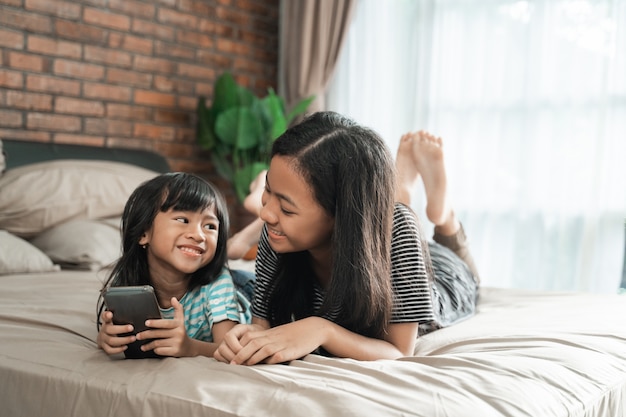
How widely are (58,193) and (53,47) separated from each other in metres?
0.90

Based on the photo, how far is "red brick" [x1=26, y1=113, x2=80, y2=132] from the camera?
10.8ft

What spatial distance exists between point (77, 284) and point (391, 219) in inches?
44.5

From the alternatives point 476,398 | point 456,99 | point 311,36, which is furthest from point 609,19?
point 476,398

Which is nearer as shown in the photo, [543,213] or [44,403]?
[44,403]

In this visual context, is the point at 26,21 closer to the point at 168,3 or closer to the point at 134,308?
the point at 168,3

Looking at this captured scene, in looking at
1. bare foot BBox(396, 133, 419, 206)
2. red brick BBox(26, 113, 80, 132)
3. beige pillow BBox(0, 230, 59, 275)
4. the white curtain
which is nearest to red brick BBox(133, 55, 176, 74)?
red brick BBox(26, 113, 80, 132)

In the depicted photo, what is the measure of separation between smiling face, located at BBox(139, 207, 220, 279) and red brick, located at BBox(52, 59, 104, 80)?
6.84 feet

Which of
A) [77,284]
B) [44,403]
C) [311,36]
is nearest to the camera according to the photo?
[44,403]

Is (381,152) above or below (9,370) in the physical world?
above

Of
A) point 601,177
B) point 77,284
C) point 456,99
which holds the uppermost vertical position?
point 456,99

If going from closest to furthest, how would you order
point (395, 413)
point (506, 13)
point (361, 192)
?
1. point (395, 413)
2. point (361, 192)
3. point (506, 13)

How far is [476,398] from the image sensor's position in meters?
1.03

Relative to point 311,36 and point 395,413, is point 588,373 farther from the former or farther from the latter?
point 311,36

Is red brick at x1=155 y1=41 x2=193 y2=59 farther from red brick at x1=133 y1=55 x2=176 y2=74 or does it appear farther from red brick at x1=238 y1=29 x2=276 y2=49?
red brick at x1=238 y1=29 x2=276 y2=49
